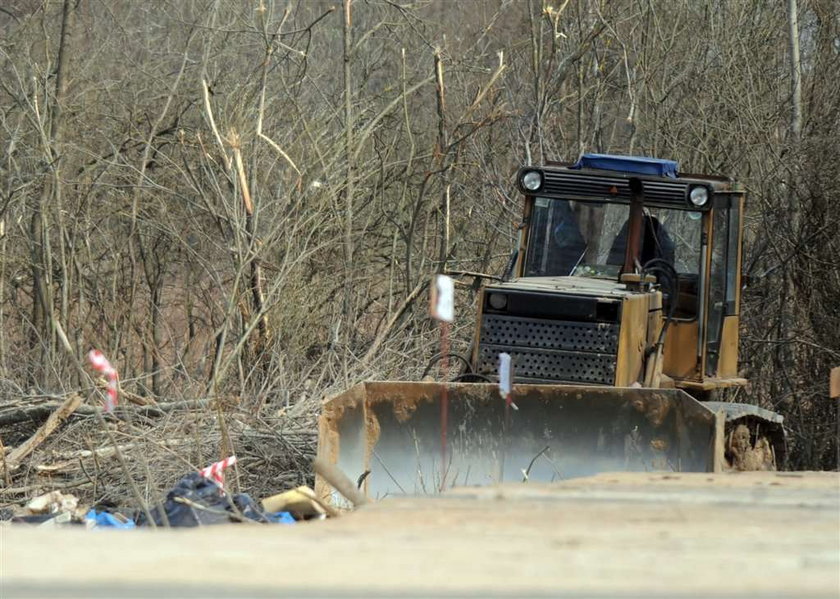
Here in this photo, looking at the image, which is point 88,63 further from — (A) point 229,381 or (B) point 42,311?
(A) point 229,381

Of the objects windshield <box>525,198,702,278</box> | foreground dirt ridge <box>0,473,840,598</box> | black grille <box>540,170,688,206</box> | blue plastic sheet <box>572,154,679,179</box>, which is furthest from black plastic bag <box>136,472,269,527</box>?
blue plastic sheet <box>572,154,679,179</box>

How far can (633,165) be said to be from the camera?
939cm

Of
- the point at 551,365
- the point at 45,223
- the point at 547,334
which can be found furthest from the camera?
the point at 45,223

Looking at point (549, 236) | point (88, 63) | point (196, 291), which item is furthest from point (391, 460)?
point (88, 63)

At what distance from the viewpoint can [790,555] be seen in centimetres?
341

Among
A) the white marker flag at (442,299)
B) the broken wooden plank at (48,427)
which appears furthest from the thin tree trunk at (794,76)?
the white marker flag at (442,299)

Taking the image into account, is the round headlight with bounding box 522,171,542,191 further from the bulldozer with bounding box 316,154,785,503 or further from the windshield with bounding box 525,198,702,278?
the windshield with bounding box 525,198,702,278

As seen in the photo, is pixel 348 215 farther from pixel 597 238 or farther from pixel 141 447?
pixel 141 447

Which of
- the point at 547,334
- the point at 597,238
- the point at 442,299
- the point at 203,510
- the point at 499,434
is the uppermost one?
the point at 597,238

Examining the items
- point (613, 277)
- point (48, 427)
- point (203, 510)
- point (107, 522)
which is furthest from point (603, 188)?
point (48, 427)

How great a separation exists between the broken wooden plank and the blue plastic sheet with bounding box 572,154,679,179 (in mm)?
4350

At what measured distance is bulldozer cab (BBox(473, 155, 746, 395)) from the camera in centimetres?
849

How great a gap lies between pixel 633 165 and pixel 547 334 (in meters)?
1.65

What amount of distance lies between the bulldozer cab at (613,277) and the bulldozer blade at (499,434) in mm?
327
